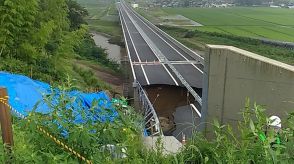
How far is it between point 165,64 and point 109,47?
2645cm

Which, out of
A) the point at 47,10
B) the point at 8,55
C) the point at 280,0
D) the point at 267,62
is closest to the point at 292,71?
the point at 267,62

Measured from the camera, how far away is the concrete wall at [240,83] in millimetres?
10218

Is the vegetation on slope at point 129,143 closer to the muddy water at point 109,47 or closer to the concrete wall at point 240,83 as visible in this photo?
the concrete wall at point 240,83

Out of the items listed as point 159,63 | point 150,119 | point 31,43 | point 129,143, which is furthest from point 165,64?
point 129,143

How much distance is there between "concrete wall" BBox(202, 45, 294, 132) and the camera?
10.2m

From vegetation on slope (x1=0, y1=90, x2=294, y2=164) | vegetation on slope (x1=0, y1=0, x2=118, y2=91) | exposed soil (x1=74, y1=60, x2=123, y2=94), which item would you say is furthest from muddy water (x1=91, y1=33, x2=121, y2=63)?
vegetation on slope (x1=0, y1=90, x2=294, y2=164)

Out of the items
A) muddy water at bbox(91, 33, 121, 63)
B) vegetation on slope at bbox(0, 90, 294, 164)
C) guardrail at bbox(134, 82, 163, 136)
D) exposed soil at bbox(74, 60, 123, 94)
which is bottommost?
muddy water at bbox(91, 33, 121, 63)

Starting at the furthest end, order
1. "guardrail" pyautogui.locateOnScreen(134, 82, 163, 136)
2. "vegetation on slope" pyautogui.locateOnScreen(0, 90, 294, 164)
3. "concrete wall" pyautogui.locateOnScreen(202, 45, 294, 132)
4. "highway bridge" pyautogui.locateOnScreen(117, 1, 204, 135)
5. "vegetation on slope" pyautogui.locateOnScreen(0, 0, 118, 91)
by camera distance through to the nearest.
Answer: "highway bridge" pyautogui.locateOnScreen(117, 1, 204, 135) → "vegetation on slope" pyautogui.locateOnScreen(0, 0, 118, 91) → "concrete wall" pyautogui.locateOnScreen(202, 45, 294, 132) → "guardrail" pyautogui.locateOnScreen(134, 82, 163, 136) → "vegetation on slope" pyautogui.locateOnScreen(0, 90, 294, 164)

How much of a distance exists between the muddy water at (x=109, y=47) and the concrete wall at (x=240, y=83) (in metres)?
33.0

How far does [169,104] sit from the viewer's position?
71.6ft

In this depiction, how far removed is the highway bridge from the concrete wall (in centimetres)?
641

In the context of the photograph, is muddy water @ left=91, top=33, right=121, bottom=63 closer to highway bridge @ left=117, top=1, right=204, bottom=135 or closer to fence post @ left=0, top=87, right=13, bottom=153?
highway bridge @ left=117, top=1, right=204, bottom=135

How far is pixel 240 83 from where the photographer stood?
11.2 meters

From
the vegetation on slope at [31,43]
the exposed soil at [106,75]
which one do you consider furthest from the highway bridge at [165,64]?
the vegetation on slope at [31,43]
